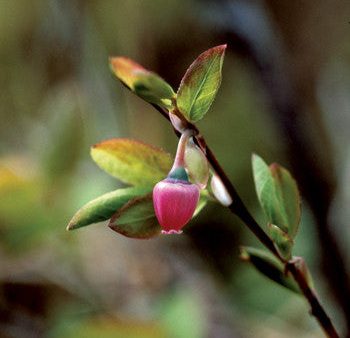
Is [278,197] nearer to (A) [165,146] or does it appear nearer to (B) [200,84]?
(B) [200,84]

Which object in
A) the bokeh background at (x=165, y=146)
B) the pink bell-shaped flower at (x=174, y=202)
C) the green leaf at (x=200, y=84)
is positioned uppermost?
the green leaf at (x=200, y=84)

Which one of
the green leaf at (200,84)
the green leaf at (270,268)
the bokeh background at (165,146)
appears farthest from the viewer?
the bokeh background at (165,146)

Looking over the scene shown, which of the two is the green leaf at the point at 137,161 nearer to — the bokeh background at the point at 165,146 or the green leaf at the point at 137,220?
the green leaf at the point at 137,220

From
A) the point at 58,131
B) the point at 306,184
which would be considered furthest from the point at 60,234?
the point at 306,184

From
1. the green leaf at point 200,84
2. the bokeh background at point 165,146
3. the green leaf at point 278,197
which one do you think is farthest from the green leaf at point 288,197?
the bokeh background at point 165,146

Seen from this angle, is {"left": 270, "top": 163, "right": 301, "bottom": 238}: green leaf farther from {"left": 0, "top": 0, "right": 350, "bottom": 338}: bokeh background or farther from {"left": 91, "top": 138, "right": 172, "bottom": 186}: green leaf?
{"left": 0, "top": 0, "right": 350, "bottom": 338}: bokeh background

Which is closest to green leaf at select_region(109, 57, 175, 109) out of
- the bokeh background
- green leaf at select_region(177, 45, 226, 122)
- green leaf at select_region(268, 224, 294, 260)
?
green leaf at select_region(177, 45, 226, 122)
